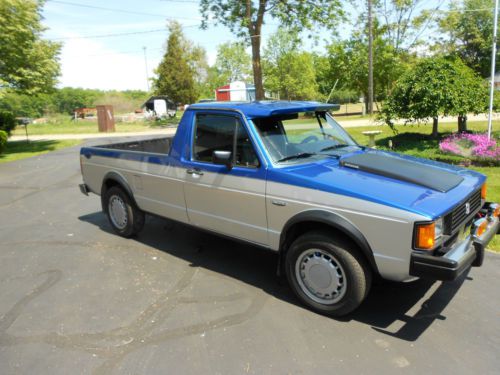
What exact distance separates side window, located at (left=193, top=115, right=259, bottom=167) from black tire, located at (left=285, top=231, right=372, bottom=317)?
0.96 m

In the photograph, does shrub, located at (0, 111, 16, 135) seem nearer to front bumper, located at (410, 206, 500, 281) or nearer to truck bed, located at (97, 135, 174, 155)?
truck bed, located at (97, 135, 174, 155)

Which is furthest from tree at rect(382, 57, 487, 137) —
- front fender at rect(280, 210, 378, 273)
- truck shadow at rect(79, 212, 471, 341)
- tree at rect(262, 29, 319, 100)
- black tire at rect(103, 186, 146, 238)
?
tree at rect(262, 29, 319, 100)

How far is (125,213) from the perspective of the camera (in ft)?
19.4

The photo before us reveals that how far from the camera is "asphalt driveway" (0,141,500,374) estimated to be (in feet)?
10.3

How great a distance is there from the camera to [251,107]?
425 cm

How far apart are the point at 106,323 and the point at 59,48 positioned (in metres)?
19.0

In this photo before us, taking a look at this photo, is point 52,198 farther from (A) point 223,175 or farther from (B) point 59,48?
(B) point 59,48

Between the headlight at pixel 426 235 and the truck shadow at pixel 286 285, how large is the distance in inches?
33.8

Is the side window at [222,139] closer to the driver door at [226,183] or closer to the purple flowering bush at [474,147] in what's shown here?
the driver door at [226,183]

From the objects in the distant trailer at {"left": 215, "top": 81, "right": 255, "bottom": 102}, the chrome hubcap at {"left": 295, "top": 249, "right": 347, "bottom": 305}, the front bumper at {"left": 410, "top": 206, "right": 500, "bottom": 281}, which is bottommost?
the chrome hubcap at {"left": 295, "top": 249, "right": 347, "bottom": 305}

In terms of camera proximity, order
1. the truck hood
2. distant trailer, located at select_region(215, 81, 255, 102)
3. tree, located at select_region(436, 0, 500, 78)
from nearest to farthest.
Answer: the truck hood → tree, located at select_region(436, 0, 500, 78) → distant trailer, located at select_region(215, 81, 255, 102)

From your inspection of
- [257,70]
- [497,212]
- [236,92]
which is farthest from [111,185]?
[236,92]

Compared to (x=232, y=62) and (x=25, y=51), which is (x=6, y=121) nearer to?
(x=25, y=51)

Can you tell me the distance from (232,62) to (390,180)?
65.8 m
